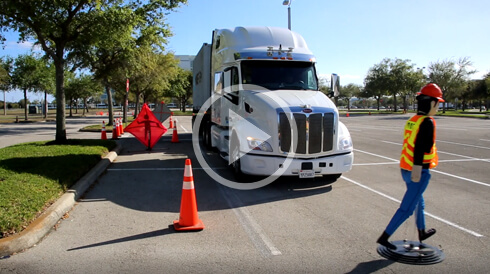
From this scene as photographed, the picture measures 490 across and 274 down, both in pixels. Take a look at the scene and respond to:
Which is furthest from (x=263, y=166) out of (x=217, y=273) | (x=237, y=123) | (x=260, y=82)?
(x=217, y=273)

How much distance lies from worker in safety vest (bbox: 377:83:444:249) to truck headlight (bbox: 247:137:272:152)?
3.29 m

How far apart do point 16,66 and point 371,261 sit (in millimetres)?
40809

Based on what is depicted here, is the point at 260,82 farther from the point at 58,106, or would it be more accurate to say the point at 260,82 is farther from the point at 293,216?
the point at 58,106

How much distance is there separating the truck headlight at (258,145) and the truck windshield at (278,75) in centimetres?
176

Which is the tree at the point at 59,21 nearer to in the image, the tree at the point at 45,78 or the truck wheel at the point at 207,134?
the truck wheel at the point at 207,134

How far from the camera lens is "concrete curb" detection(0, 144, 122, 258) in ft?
14.9

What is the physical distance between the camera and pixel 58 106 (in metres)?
12.9

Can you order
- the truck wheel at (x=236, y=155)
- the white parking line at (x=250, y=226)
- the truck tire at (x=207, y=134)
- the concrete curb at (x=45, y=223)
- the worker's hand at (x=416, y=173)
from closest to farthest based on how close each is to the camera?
the worker's hand at (x=416, y=173)
the concrete curb at (x=45, y=223)
the white parking line at (x=250, y=226)
the truck wheel at (x=236, y=155)
the truck tire at (x=207, y=134)

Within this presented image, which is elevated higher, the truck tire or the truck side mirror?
the truck side mirror

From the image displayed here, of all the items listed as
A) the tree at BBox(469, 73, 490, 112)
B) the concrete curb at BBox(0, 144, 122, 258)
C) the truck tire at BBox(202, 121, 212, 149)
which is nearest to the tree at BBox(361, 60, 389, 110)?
the tree at BBox(469, 73, 490, 112)

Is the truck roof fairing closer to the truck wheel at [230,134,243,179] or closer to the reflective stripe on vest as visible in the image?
the truck wheel at [230,134,243,179]

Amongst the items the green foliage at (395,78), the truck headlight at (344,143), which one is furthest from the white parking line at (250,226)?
the green foliage at (395,78)

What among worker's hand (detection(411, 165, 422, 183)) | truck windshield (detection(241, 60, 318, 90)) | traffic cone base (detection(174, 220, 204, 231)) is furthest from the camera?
truck windshield (detection(241, 60, 318, 90))

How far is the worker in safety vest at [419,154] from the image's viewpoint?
14.2ft
